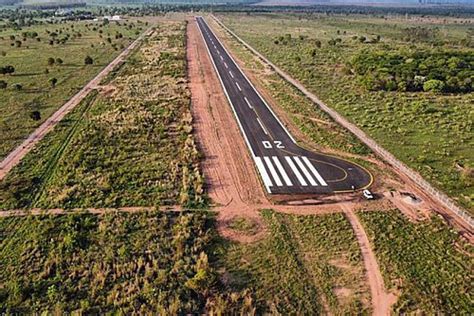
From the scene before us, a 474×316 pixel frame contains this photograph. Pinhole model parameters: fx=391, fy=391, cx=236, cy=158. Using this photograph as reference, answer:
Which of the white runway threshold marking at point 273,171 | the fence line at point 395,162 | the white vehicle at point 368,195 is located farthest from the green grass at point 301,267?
the fence line at point 395,162

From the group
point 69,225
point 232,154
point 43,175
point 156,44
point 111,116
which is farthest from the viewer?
point 156,44

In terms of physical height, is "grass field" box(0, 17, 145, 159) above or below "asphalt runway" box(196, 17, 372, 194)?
above

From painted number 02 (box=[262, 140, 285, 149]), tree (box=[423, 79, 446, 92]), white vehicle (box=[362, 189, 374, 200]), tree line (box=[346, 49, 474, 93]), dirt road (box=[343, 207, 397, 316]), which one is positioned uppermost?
tree line (box=[346, 49, 474, 93])

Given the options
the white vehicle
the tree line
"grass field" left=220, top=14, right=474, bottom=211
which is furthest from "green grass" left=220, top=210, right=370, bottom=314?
the tree line

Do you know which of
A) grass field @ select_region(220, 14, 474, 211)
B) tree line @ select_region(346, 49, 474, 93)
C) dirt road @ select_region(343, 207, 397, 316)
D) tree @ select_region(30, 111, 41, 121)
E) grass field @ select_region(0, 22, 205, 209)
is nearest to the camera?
dirt road @ select_region(343, 207, 397, 316)

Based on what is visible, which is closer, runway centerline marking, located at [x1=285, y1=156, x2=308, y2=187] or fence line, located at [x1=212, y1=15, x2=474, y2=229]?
fence line, located at [x1=212, y1=15, x2=474, y2=229]

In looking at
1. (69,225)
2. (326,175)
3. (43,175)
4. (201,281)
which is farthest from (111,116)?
(201,281)

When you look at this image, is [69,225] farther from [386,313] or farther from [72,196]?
[386,313]

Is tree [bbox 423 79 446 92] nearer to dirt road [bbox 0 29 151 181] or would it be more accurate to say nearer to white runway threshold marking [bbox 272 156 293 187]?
white runway threshold marking [bbox 272 156 293 187]
